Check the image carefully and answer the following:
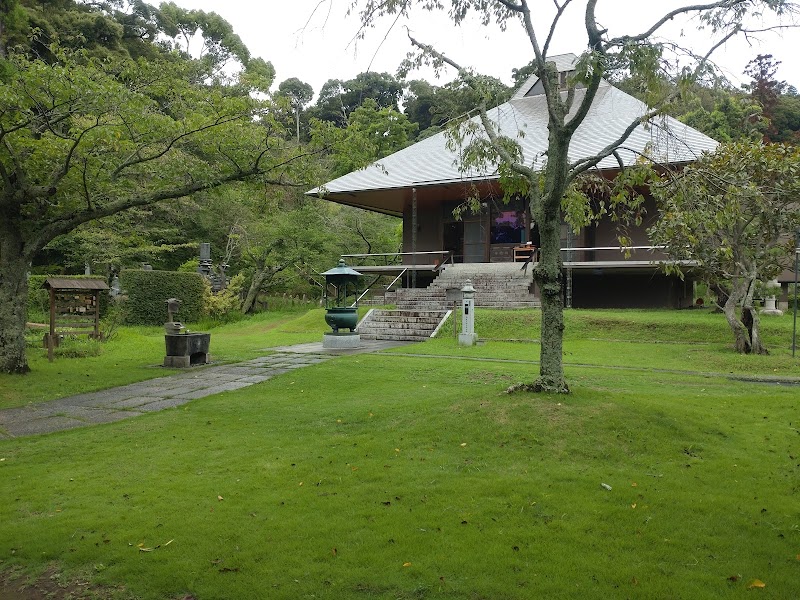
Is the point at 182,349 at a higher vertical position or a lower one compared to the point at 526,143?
lower

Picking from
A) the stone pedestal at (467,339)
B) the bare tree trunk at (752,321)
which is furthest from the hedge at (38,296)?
the bare tree trunk at (752,321)

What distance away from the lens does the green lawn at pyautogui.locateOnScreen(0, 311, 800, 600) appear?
10.1 ft

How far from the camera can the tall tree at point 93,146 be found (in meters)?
8.58

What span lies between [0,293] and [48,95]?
10.6ft

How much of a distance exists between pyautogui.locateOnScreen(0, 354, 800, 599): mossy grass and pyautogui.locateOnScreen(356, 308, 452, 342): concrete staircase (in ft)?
29.1

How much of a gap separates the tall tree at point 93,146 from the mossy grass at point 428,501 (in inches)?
183

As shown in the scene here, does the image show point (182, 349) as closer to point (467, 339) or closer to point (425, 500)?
point (467, 339)

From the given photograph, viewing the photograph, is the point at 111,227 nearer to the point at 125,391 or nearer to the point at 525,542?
the point at 125,391

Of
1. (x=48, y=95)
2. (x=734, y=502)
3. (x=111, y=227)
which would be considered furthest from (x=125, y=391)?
(x=111, y=227)

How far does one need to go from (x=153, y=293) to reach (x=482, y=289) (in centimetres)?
1135

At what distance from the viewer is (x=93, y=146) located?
31.3 feet

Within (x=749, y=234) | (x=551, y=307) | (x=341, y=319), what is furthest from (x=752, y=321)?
(x=341, y=319)

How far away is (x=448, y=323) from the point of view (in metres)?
15.8

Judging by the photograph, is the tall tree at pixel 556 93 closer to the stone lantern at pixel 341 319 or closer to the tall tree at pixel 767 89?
the stone lantern at pixel 341 319
